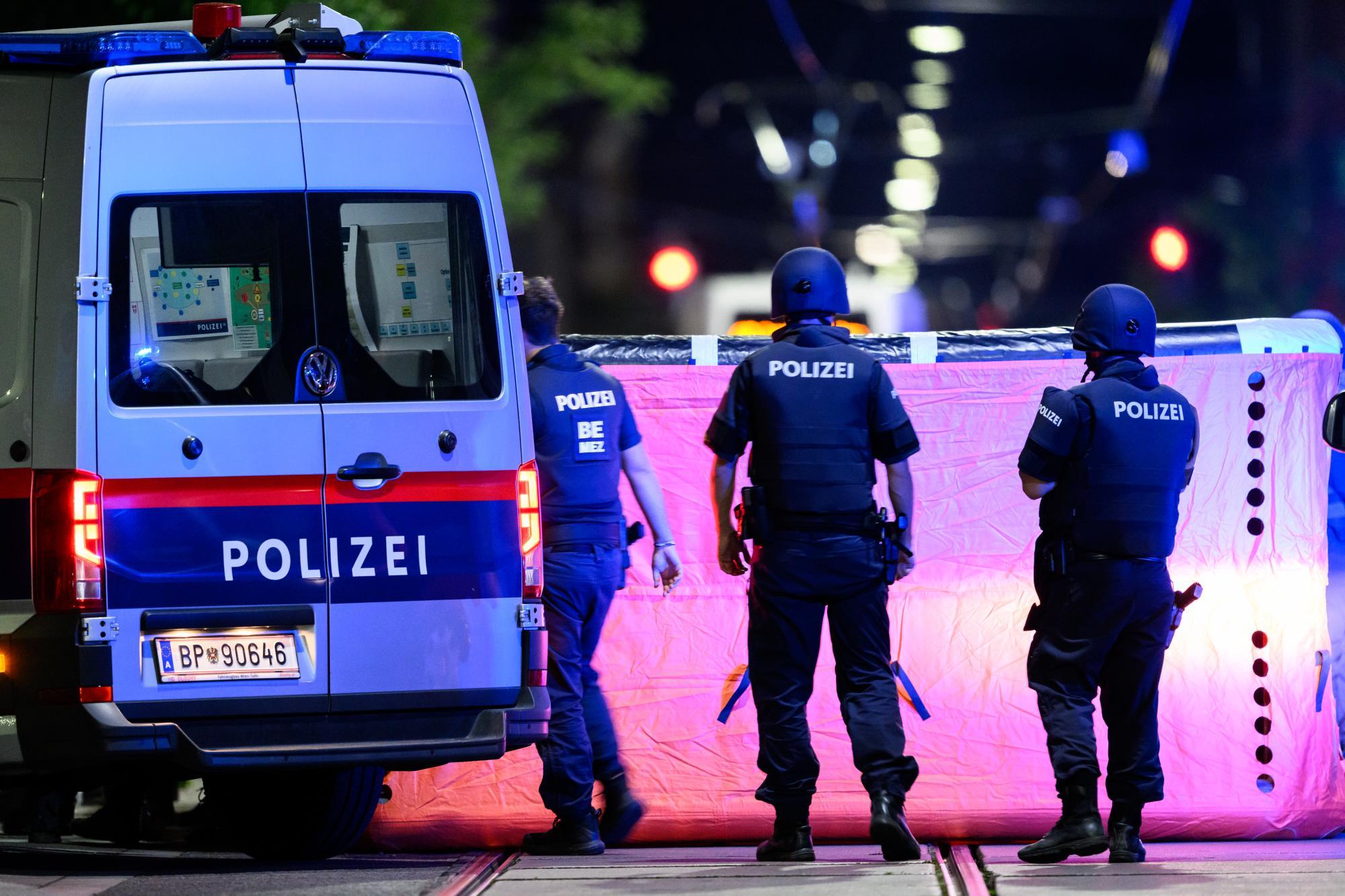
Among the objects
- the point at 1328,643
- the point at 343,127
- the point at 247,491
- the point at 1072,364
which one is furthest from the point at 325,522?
the point at 1328,643

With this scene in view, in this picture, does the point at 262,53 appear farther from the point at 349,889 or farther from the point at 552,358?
the point at 349,889

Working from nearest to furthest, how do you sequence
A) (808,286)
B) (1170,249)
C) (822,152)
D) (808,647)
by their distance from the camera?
1. (808,647)
2. (808,286)
3. (1170,249)
4. (822,152)

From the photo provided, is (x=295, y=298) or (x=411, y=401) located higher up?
(x=295, y=298)

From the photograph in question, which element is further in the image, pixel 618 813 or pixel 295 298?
pixel 618 813

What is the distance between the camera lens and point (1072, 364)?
26.1 ft

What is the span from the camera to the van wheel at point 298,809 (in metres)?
7.42

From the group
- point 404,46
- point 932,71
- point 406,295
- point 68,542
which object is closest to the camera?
point 68,542

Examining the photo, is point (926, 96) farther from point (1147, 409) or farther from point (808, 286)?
point (1147, 409)

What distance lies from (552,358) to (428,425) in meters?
1.16

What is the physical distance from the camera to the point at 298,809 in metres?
7.51

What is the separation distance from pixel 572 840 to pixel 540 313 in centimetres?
187

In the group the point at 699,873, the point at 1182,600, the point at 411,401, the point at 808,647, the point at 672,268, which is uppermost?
the point at 672,268

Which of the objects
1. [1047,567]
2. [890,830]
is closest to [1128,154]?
[1047,567]

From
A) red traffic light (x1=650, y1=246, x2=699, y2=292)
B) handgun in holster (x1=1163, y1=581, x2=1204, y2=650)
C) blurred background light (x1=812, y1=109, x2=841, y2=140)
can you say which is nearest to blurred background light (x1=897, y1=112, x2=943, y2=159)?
blurred background light (x1=812, y1=109, x2=841, y2=140)
